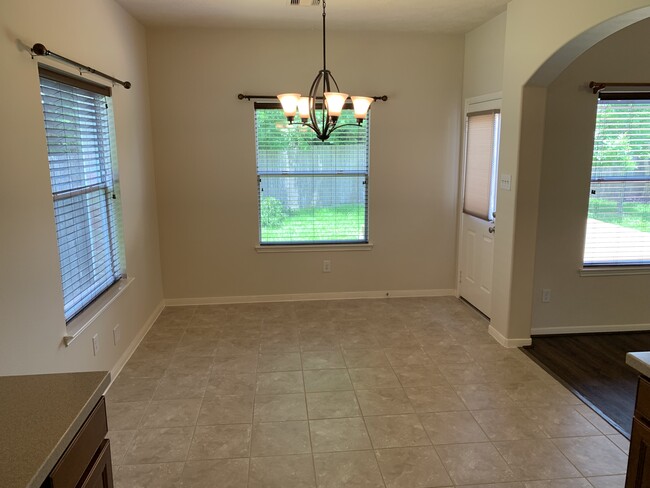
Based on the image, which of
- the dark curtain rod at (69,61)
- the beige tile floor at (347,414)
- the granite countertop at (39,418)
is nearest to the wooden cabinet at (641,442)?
the beige tile floor at (347,414)

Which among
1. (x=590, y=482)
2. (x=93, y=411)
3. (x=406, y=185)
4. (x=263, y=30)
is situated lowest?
(x=590, y=482)

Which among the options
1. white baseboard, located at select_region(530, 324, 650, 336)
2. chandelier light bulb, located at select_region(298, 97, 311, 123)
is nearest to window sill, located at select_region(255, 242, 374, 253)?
white baseboard, located at select_region(530, 324, 650, 336)

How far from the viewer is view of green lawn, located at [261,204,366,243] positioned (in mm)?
4953

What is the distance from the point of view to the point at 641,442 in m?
1.71

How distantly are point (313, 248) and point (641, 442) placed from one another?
3.59 meters

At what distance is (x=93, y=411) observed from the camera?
1.42 m

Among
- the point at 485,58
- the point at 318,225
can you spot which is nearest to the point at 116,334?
the point at 318,225

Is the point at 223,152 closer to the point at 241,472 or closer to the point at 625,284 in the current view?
the point at 241,472

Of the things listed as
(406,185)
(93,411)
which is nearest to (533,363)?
(406,185)

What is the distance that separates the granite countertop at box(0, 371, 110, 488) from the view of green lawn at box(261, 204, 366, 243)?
350cm

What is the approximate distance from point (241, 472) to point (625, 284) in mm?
3542

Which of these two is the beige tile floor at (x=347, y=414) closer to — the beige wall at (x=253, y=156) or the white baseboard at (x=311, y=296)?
the white baseboard at (x=311, y=296)

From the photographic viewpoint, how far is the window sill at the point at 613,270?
4082mm

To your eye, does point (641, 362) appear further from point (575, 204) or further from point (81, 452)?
point (575, 204)
